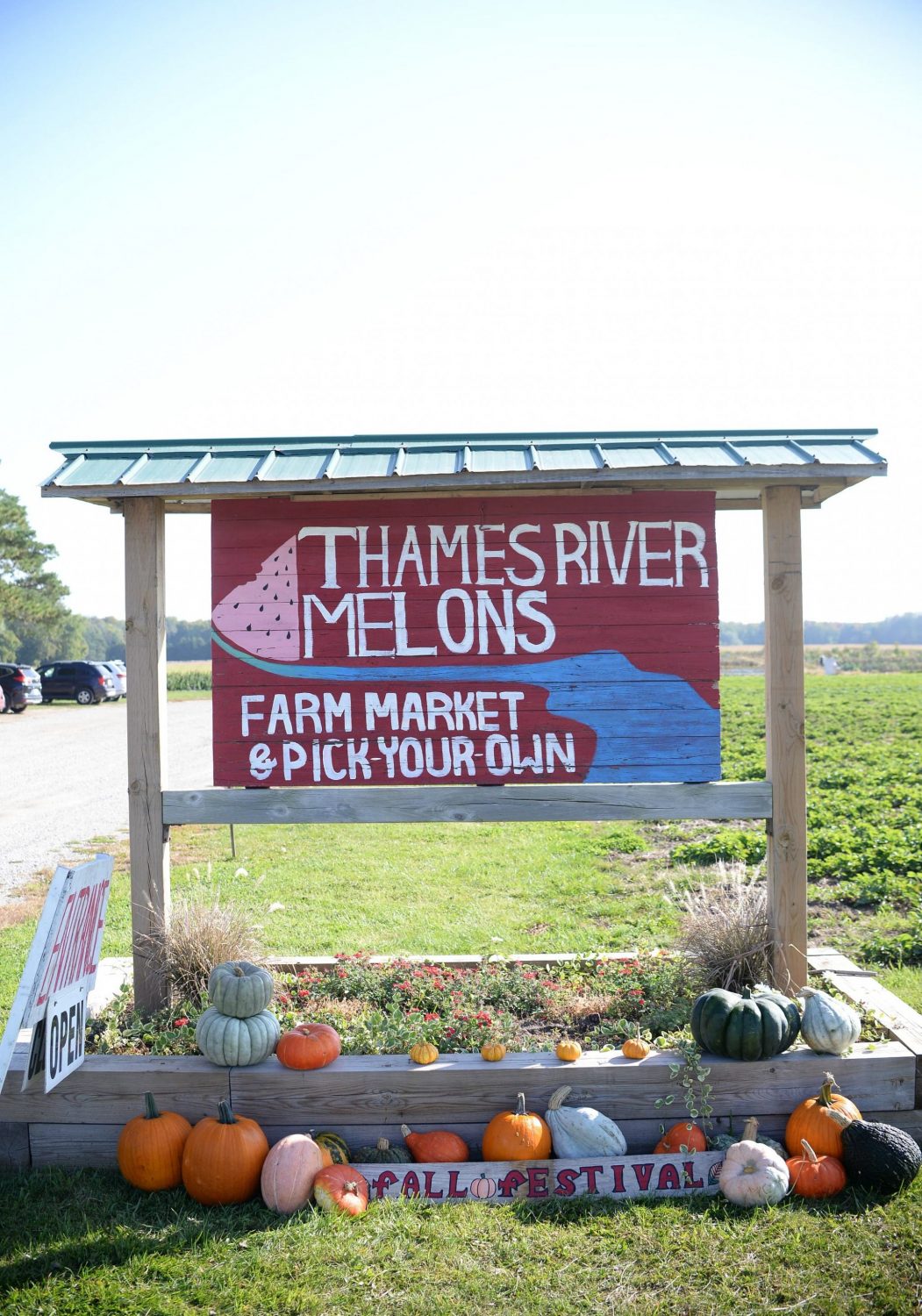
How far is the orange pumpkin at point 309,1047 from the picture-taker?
404cm

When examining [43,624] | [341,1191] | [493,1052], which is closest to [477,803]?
[493,1052]

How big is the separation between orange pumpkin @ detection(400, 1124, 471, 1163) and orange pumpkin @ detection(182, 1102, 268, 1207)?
2.02 ft

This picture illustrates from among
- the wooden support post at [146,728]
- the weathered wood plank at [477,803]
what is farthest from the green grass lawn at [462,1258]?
the weathered wood plank at [477,803]

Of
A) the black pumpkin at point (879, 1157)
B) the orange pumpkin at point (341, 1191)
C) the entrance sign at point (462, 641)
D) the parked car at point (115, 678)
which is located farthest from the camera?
the parked car at point (115, 678)

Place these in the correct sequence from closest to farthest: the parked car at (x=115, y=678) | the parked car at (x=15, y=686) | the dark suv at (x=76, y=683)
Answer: the parked car at (x=15, y=686) < the dark suv at (x=76, y=683) < the parked car at (x=115, y=678)

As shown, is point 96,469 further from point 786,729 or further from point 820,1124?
point 820,1124

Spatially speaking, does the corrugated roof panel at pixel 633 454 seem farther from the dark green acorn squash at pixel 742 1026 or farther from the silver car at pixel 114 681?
the silver car at pixel 114 681

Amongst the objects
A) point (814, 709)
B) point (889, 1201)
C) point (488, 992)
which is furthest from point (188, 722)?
point (889, 1201)

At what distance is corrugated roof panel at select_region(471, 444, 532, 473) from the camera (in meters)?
4.57

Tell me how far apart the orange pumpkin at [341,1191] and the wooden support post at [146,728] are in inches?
59.0

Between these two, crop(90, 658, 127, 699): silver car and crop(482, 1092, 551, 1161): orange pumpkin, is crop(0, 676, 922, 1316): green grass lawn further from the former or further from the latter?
crop(90, 658, 127, 699): silver car

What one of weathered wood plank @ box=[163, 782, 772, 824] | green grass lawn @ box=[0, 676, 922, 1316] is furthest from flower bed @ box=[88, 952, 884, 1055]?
weathered wood plank @ box=[163, 782, 772, 824]

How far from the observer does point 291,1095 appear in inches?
158

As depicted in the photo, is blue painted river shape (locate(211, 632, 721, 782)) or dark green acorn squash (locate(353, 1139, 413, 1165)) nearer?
dark green acorn squash (locate(353, 1139, 413, 1165))
